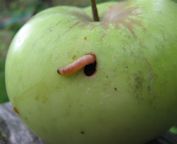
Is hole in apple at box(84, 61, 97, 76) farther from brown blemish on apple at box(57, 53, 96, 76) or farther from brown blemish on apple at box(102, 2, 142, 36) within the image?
brown blemish on apple at box(102, 2, 142, 36)

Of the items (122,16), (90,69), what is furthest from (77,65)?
(122,16)

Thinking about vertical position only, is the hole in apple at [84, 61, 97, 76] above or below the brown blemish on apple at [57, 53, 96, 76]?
below

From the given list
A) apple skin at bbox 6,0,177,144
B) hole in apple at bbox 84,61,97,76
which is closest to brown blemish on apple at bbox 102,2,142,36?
apple skin at bbox 6,0,177,144

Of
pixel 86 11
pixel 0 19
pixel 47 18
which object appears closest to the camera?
pixel 47 18

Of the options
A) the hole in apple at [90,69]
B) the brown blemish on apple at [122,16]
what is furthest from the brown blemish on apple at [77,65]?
the brown blemish on apple at [122,16]

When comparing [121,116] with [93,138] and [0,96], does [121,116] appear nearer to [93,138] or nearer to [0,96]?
[93,138]

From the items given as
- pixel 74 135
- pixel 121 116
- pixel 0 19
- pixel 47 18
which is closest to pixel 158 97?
pixel 121 116
